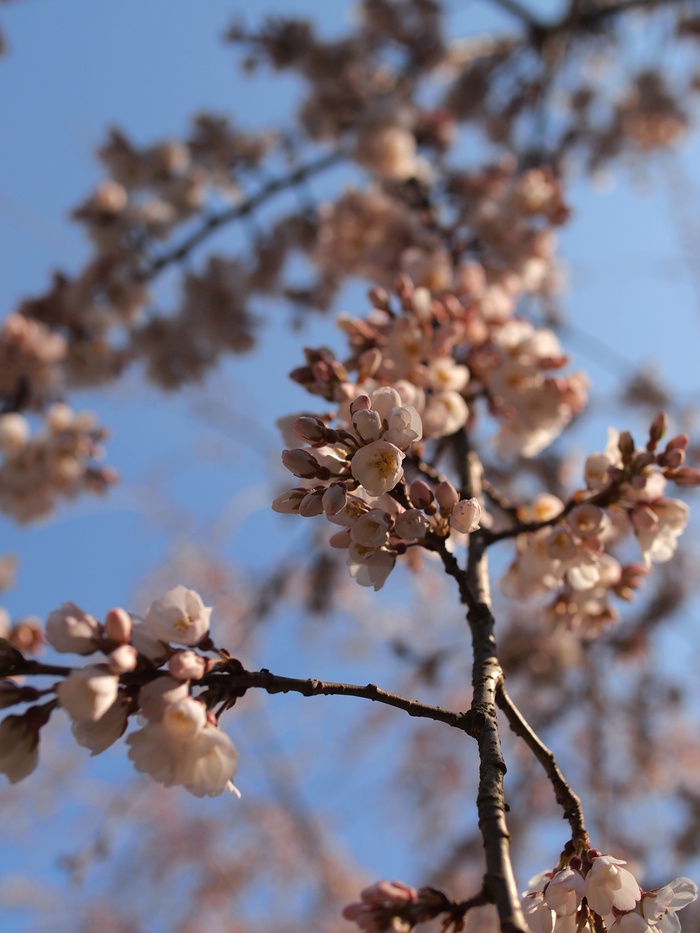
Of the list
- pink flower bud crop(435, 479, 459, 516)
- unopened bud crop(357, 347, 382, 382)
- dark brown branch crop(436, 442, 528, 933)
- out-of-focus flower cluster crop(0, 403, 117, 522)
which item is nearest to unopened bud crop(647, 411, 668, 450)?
dark brown branch crop(436, 442, 528, 933)

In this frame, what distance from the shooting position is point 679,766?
7.80 m

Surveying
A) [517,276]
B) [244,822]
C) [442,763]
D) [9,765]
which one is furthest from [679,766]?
[9,765]

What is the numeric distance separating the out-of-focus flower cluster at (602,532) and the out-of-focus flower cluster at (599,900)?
0.58 m

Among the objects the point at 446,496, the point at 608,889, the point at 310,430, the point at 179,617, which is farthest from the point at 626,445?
the point at 179,617

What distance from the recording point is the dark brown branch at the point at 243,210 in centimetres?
383

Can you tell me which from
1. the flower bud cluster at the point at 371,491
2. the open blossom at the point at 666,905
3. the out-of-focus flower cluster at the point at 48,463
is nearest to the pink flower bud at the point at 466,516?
the flower bud cluster at the point at 371,491

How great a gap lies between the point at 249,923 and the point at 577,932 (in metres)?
9.20

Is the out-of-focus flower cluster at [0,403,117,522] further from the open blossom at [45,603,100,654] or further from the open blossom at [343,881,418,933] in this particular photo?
the open blossom at [343,881,418,933]

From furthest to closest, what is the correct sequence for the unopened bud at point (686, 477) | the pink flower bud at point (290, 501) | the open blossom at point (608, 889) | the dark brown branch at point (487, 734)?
the unopened bud at point (686, 477) → the pink flower bud at point (290, 501) → the open blossom at point (608, 889) → the dark brown branch at point (487, 734)

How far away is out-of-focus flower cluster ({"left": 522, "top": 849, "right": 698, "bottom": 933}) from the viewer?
1021mm

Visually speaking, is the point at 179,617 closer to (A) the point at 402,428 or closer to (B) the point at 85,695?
(B) the point at 85,695

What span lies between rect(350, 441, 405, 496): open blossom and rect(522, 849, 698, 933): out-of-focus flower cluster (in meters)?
0.62

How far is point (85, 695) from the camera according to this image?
2.86 ft

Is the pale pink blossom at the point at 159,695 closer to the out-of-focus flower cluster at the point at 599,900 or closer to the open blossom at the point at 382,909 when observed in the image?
the open blossom at the point at 382,909
